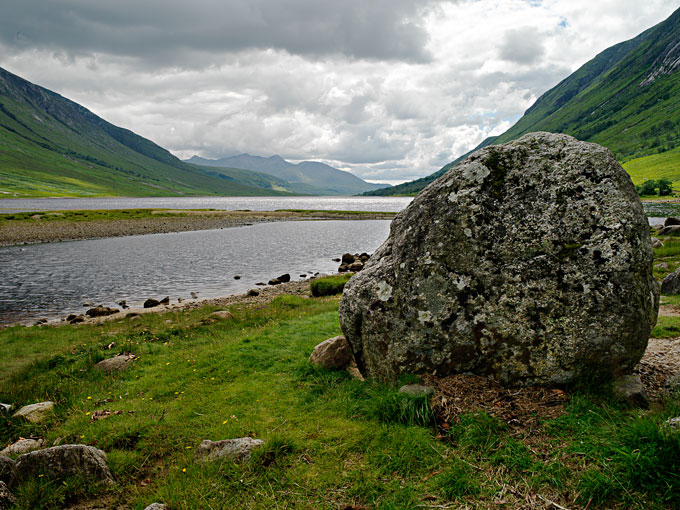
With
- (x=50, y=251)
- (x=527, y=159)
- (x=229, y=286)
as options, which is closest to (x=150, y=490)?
(x=527, y=159)

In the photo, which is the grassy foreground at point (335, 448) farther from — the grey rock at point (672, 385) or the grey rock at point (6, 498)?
the grey rock at point (672, 385)

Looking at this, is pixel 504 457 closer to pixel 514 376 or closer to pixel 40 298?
pixel 514 376

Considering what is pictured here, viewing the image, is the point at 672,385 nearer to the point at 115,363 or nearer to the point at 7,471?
the point at 7,471

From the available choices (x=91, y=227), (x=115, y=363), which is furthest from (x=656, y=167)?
(x=115, y=363)

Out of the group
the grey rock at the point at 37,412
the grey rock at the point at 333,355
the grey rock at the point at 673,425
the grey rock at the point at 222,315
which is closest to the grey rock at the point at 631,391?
the grey rock at the point at 673,425

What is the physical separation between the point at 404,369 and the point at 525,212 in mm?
4218

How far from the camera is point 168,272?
42.8 meters

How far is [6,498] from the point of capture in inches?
225

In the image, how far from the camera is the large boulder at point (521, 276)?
729cm

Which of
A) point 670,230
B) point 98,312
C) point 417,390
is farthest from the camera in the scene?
point 670,230

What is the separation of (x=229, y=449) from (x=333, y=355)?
13.8 feet

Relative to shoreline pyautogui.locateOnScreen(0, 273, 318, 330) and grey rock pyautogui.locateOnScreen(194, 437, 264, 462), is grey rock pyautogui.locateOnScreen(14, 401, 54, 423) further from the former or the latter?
shoreline pyautogui.locateOnScreen(0, 273, 318, 330)

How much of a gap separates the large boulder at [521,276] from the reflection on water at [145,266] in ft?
91.8

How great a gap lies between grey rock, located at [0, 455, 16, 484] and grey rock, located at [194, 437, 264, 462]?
282cm
